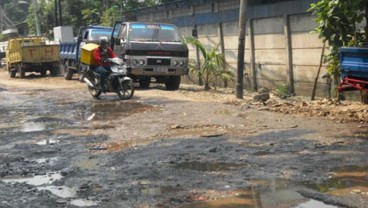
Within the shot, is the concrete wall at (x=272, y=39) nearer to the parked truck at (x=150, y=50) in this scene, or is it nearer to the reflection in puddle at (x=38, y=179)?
the parked truck at (x=150, y=50)

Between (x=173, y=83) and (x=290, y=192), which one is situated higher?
(x=173, y=83)

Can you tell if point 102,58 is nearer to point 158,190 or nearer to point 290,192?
point 158,190

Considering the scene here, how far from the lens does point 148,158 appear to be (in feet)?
20.4

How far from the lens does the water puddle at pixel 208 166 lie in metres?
5.61

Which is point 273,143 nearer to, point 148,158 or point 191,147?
point 191,147

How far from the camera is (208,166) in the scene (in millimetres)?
5730

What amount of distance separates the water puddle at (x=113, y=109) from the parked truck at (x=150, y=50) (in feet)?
9.23

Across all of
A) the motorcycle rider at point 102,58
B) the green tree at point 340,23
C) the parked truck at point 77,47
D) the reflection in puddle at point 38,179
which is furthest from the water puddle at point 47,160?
the parked truck at point 77,47

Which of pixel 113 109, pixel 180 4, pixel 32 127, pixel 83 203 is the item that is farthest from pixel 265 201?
pixel 180 4

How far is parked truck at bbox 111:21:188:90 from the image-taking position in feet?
48.7

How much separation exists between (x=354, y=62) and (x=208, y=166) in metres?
3.76

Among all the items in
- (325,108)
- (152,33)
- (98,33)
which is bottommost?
(325,108)

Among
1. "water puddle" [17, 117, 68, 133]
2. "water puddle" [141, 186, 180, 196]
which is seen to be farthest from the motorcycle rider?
"water puddle" [141, 186, 180, 196]

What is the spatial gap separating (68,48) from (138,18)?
14.4 ft
